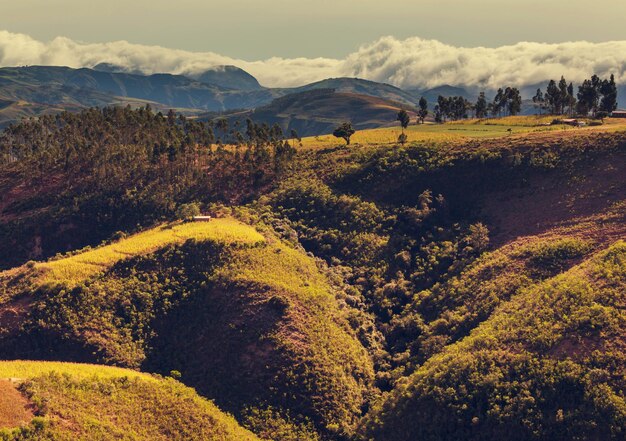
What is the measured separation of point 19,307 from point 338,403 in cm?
5852

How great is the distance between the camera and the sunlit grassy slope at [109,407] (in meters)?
59.8

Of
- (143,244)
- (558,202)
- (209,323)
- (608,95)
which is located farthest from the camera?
(608,95)

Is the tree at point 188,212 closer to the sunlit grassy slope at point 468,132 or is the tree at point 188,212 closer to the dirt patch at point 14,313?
the dirt patch at point 14,313

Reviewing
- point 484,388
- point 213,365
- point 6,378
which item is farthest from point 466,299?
point 6,378

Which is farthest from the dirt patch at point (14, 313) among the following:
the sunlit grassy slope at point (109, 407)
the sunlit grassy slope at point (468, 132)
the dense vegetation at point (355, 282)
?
the sunlit grassy slope at point (468, 132)

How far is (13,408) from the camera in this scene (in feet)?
194

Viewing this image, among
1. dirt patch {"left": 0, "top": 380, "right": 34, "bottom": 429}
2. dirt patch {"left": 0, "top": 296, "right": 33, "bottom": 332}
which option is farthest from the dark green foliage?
dirt patch {"left": 0, "top": 380, "right": 34, "bottom": 429}

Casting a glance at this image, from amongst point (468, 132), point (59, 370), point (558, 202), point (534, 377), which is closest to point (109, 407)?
point (59, 370)

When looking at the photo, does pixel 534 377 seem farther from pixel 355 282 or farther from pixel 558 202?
pixel 558 202

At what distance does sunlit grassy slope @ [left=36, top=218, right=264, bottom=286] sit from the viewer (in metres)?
94.3

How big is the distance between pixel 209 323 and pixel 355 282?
3425 cm

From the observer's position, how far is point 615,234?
91250 mm

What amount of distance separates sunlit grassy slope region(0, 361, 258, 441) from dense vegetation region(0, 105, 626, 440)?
238 inches

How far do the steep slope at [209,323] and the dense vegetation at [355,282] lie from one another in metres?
0.35
